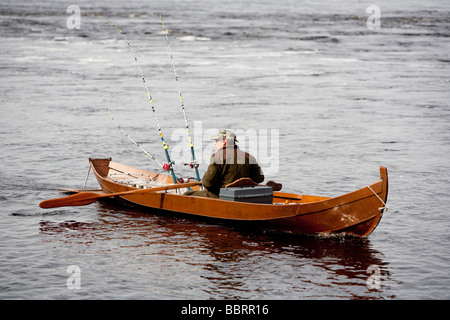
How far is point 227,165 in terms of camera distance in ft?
36.0

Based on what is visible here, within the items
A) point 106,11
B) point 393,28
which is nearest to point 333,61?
point 393,28

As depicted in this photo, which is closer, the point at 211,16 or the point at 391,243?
the point at 391,243

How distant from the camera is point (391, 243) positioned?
10.8 m

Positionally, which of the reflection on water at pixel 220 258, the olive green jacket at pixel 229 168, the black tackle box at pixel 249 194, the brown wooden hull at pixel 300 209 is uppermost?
the olive green jacket at pixel 229 168

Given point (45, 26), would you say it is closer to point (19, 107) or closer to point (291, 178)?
point (19, 107)

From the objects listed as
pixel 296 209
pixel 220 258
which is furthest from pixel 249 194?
pixel 220 258

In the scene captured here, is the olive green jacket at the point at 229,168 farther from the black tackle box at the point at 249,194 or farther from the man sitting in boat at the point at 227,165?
the black tackle box at the point at 249,194

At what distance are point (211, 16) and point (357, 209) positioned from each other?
59.1m

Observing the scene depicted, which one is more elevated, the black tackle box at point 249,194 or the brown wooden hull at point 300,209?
the black tackle box at point 249,194

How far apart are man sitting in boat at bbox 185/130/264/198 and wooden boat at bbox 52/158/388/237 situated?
0.34 meters

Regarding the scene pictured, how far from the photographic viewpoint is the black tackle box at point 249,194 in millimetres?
10867

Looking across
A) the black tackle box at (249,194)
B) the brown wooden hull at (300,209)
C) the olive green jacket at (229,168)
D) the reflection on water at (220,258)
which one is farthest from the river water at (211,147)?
the olive green jacket at (229,168)

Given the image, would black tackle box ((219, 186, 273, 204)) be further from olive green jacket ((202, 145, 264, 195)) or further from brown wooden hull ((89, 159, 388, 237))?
olive green jacket ((202, 145, 264, 195))

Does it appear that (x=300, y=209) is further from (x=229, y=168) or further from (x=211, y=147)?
(x=211, y=147)
